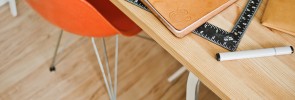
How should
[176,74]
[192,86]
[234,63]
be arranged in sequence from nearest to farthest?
[234,63] < [192,86] < [176,74]

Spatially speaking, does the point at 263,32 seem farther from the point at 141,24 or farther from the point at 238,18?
the point at 141,24

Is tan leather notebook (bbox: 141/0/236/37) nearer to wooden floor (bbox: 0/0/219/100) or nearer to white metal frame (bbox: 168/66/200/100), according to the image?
white metal frame (bbox: 168/66/200/100)

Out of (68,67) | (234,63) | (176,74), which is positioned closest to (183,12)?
(234,63)

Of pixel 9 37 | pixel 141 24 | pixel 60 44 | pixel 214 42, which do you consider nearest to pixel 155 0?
pixel 141 24

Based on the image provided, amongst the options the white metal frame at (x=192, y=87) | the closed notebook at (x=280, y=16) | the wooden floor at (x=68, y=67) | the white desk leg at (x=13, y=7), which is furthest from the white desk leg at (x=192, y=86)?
the white desk leg at (x=13, y=7)

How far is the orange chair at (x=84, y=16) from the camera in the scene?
3.06ft

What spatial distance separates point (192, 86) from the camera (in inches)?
37.9

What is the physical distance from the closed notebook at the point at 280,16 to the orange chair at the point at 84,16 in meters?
0.46

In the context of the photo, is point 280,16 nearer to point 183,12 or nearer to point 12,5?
point 183,12

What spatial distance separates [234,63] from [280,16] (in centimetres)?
19

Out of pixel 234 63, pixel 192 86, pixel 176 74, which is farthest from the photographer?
pixel 176 74

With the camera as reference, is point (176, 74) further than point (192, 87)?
Yes

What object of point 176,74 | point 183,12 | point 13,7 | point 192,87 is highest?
point 13,7

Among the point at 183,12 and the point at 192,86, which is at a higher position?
the point at 183,12
